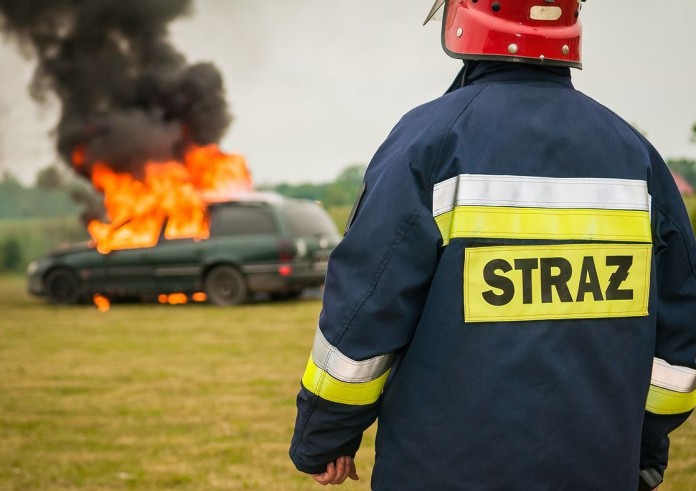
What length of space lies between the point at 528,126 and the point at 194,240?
1183 centimetres

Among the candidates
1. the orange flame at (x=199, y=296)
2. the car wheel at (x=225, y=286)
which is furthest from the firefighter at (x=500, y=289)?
the orange flame at (x=199, y=296)

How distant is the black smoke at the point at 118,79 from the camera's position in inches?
683

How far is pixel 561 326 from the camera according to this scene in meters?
1.96

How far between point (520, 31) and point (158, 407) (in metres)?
4.94

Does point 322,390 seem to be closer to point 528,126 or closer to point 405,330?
point 405,330

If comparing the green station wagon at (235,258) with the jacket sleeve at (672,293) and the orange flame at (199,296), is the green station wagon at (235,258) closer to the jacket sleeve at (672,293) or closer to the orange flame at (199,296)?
the orange flame at (199,296)

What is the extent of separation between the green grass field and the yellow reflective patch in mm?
2781

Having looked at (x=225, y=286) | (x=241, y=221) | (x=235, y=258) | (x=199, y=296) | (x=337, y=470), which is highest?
(x=337, y=470)

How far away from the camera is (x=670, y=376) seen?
2.26 metres

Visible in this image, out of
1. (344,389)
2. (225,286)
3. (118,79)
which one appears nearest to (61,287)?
(225,286)

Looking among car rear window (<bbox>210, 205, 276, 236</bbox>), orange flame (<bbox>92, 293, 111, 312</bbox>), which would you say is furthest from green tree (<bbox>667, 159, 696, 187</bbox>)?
orange flame (<bbox>92, 293, 111, 312</bbox>)

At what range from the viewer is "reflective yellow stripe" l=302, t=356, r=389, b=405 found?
205 cm

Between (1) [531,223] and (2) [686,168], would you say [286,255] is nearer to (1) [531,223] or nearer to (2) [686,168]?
(2) [686,168]

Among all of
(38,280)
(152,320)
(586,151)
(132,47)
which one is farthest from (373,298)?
(132,47)
